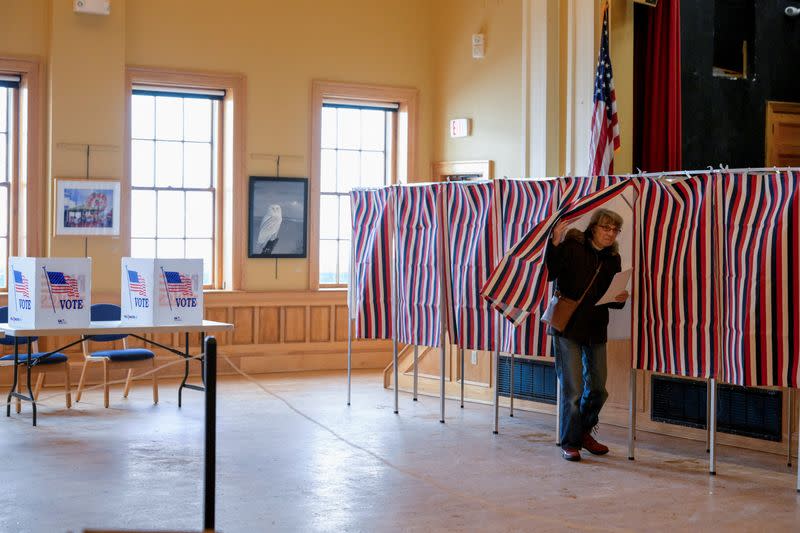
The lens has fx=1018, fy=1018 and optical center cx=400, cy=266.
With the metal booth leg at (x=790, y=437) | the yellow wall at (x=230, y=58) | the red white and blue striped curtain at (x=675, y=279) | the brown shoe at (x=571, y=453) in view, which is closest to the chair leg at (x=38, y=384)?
the yellow wall at (x=230, y=58)

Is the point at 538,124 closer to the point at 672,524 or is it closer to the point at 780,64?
the point at 780,64

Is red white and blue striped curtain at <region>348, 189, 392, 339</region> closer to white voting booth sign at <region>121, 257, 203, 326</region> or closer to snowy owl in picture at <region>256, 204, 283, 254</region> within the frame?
white voting booth sign at <region>121, 257, 203, 326</region>

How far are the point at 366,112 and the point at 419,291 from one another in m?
4.02

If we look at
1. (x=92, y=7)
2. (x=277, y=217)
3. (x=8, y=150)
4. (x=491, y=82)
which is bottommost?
(x=277, y=217)

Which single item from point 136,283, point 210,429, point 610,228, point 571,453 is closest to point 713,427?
point 571,453

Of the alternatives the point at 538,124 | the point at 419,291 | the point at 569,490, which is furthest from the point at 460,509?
the point at 538,124

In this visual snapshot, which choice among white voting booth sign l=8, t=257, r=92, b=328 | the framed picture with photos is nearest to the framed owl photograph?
the framed picture with photos

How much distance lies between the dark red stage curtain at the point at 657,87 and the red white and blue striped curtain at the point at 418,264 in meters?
2.70

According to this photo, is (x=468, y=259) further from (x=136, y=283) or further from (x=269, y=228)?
(x=269, y=228)

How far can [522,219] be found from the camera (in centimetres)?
685

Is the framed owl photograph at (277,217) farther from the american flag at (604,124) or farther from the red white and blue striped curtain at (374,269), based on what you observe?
the american flag at (604,124)

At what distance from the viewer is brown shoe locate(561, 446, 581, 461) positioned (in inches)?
244

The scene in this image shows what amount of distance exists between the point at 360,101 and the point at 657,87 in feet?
10.8

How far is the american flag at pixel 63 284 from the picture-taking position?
22.5 feet
